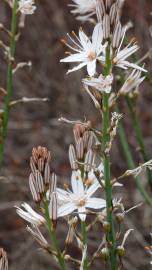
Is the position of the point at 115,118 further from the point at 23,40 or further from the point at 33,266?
the point at 23,40

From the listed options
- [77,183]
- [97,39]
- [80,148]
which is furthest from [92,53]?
[77,183]

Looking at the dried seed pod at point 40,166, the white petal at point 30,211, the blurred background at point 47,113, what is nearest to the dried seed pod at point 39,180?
the dried seed pod at point 40,166

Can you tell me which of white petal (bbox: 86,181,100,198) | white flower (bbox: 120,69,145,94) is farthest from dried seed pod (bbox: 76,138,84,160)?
white flower (bbox: 120,69,145,94)

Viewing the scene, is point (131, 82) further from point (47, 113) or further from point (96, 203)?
point (47, 113)

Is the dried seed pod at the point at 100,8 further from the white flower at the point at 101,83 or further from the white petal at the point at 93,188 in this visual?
the white petal at the point at 93,188

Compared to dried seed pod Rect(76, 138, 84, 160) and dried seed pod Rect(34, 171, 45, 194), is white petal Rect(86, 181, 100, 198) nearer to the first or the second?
dried seed pod Rect(76, 138, 84, 160)

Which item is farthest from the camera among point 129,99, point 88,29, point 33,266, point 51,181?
point 88,29

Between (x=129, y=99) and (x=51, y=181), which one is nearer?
(x=51, y=181)

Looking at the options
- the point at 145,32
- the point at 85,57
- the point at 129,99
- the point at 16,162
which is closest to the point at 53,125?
the point at 16,162
